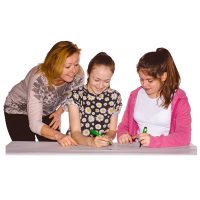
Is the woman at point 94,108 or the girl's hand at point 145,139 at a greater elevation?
the woman at point 94,108

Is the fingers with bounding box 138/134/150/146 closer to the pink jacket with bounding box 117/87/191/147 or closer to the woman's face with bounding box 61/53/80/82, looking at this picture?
the pink jacket with bounding box 117/87/191/147

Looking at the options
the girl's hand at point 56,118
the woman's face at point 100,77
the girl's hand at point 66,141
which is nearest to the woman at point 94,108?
the woman's face at point 100,77

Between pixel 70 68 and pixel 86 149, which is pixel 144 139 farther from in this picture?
pixel 70 68

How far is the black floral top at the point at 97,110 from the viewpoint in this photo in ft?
7.39

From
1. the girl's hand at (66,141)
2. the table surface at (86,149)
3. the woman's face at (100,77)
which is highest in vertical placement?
the woman's face at (100,77)

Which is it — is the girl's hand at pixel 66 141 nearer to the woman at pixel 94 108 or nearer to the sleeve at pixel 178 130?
the woman at pixel 94 108

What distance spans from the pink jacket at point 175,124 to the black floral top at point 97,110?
0.24 feet

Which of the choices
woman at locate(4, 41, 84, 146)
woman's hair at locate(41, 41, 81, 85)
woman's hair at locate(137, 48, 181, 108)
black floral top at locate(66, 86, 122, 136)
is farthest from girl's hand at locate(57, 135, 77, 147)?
woman's hair at locate(137, 48, 181, 108)

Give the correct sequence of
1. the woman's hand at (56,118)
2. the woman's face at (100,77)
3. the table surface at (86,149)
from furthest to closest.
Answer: the woman's hand at (56,118), the woman's face at (100,77), the table surface at (86,149)

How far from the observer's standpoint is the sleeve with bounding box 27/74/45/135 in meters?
2.20
